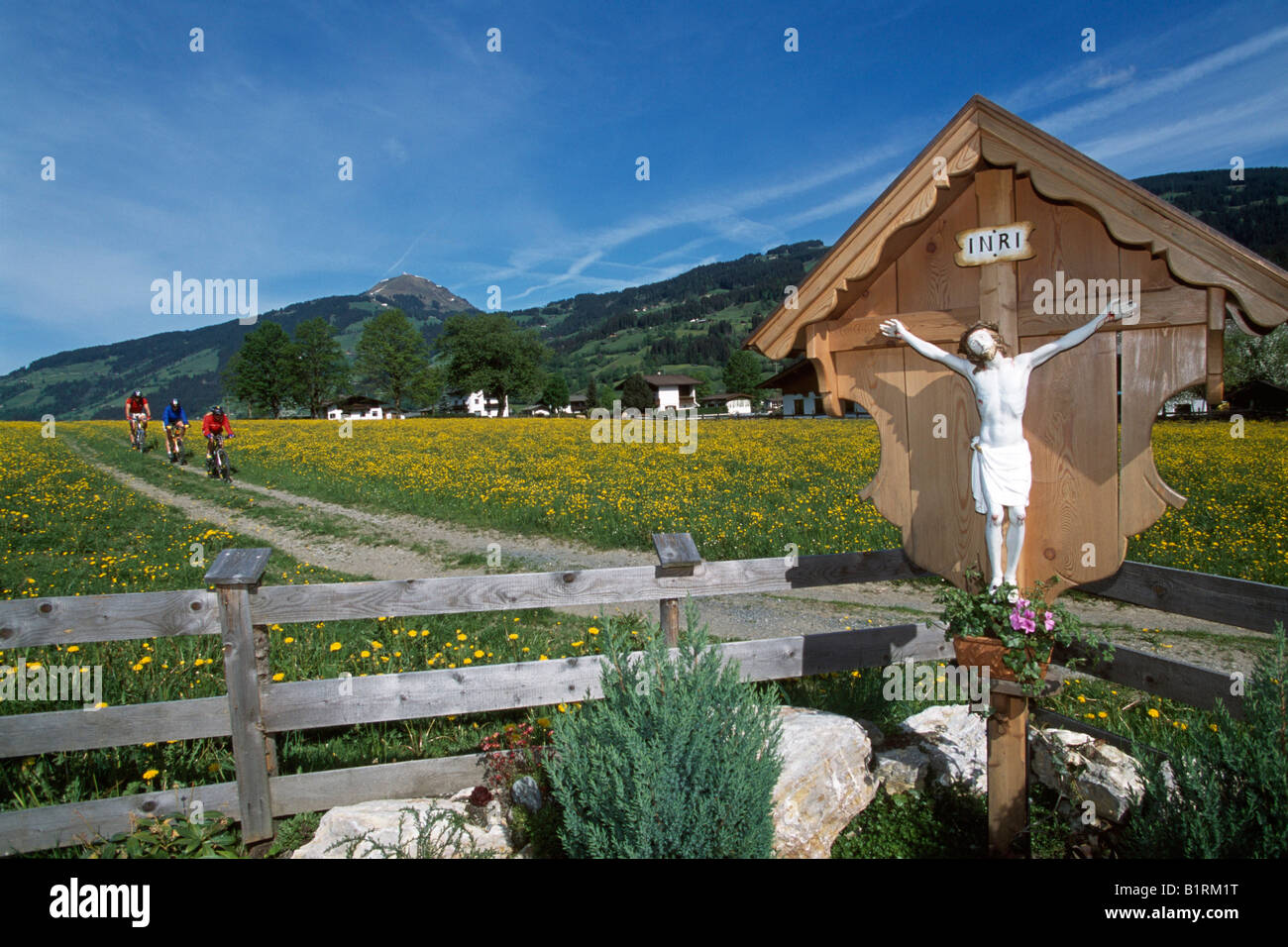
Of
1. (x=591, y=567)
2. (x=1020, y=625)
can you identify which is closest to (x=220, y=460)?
(x=591, y=567)

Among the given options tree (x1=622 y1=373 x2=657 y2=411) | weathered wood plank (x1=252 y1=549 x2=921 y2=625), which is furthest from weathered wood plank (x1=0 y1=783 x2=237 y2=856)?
tree (x1=622 y1=373 x2=657 y2=411)

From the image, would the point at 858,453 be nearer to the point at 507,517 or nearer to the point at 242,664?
the point at 507,517

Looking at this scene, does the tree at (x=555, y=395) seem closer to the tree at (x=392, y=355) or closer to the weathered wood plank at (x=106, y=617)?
the tree at (x=392, y=355)

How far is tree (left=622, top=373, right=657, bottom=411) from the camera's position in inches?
4313

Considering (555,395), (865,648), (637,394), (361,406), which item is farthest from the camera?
(361,406)

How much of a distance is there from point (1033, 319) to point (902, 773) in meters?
2.99

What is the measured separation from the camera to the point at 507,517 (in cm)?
1548

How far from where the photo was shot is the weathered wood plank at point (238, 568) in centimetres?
426

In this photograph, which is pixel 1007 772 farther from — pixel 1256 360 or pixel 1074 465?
pixel 1256 360

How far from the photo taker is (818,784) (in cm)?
396

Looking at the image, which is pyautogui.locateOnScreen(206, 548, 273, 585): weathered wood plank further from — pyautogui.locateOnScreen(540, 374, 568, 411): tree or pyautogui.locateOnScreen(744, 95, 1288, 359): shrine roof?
pyautogui.locateOnScreen(540, 374, 568, 411): tree

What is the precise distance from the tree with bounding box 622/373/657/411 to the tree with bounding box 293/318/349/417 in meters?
43.5

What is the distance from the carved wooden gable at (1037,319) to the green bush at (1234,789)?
902 mm
